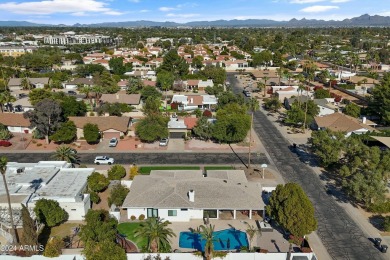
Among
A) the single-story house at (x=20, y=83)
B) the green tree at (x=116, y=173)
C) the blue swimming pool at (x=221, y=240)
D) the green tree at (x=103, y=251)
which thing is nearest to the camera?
the green tree at (x=103, y=251)

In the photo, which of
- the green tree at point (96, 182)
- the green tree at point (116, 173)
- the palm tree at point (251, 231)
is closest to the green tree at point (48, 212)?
the green tree at point (96, 182)

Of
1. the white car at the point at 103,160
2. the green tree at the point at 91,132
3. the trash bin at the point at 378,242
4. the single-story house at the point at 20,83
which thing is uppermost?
the single-story house at the point at 20,83

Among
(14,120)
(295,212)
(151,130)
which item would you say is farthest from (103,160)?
(295,212)

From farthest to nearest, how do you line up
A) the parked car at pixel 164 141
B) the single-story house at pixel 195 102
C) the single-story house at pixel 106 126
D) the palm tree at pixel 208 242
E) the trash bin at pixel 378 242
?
the single-story house at pixel 195 102
the single-story house at pixel 106 126
the parked car at pixel 164 141
the trash bin at pixel 378 242
the palm tree at pixel 208 242

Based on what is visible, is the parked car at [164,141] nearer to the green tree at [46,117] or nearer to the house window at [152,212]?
the green tree at [46,117]

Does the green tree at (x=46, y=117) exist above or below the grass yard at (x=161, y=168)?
above

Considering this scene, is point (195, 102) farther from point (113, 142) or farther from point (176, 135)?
point (113, 142)

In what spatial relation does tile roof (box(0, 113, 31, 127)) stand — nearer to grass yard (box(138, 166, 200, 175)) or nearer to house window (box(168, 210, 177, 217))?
grass yard (box(138, 166, 200, 175))

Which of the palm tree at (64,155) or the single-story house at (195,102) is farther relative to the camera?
the single-story house at (195,102)

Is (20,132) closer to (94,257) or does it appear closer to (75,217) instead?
(75,217)
